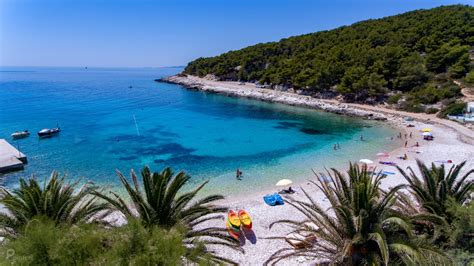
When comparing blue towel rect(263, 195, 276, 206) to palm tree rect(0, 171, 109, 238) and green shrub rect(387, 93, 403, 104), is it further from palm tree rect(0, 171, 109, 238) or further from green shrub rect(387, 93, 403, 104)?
green shrub rect(387, 93, 403, 104)

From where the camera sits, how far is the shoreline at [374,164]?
12.1m

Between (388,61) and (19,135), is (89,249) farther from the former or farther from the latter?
(388,61)

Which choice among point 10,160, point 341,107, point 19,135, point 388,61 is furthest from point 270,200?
point 388,61

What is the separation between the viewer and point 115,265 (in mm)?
5324

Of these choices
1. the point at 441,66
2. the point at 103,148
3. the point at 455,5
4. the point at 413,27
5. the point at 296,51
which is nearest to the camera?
the point at 103,148

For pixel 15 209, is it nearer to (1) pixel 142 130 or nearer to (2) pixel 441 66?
(1) pixel 142 130

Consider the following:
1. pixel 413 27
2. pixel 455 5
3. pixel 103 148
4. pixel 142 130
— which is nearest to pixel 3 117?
Result: pixel 142 130

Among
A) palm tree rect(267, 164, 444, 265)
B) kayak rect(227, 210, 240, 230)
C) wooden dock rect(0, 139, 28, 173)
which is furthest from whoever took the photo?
wooden dock rect(0, 139, 28, 173)

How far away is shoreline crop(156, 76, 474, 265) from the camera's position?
12.1 meters

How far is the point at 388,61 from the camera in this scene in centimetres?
5331

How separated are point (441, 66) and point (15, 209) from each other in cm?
6176

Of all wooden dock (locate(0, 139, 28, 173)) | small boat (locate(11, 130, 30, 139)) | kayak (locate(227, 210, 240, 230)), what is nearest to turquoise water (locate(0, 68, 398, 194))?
wooden dock (locate(0, 139, 28, 173))

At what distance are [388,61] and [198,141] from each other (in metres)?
41.3

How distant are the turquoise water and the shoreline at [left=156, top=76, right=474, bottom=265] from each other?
219 cm
